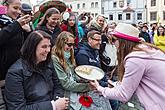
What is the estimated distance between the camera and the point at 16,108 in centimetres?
315

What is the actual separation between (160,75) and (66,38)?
1619mm

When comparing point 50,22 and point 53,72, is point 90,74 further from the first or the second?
point 50,22

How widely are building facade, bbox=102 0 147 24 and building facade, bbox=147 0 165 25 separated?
1.35m

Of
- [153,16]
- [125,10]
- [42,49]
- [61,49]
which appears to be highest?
[42,49]

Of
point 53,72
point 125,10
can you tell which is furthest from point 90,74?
point 125,10

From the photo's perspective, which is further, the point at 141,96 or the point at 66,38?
the point at 66,38

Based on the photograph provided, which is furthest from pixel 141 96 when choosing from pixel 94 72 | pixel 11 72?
pixel 11 72

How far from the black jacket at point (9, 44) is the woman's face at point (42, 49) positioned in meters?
0.41

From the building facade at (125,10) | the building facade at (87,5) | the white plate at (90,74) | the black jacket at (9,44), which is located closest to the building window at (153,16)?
the building facade at (125,10)

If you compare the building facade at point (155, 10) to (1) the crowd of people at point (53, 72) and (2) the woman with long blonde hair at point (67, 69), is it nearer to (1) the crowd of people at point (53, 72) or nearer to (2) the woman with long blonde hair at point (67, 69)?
(2) the woman with long blonde hair at point (67, 69)

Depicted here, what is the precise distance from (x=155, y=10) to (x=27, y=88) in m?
60.2

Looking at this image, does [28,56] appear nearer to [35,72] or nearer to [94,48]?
[35,72]

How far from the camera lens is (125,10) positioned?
66312 millimetres

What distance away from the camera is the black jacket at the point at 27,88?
10.3 ft
